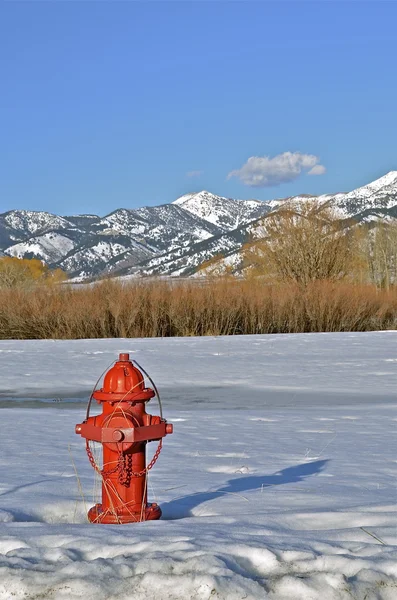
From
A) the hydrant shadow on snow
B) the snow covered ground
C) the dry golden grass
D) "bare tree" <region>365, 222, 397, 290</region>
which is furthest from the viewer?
"bare tree" <region>365, 222, 397, 290</region>

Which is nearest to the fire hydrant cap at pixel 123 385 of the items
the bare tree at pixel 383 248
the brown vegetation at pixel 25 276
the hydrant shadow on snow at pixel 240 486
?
the hydrant shadow on snow at pixel 240 486

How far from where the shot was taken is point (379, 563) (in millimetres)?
2492

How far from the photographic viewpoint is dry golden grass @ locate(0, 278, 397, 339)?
703 inches

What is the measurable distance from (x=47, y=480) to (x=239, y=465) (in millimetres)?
1212

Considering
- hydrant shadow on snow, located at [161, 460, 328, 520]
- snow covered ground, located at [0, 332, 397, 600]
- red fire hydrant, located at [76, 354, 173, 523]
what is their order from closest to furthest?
snow covered ground, located at [0, 332, 397, 600] → red fire hydrant, located at [76, 354, 173, 523] → hydrant shadow on snow, located at [161, 460, 328, 520]

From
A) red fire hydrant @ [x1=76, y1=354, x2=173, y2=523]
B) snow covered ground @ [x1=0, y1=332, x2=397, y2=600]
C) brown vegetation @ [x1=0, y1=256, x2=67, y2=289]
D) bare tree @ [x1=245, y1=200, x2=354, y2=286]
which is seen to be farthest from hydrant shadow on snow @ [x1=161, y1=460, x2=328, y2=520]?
bare tree @ [x1=245, y1=200, x2=354, y2=286]

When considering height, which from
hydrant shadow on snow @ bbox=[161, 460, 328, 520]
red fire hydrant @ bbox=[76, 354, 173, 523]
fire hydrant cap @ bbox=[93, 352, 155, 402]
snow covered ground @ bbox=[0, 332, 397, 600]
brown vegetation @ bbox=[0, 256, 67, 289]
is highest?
brown vegetation @ bbox=[0, 256, 67, 289]

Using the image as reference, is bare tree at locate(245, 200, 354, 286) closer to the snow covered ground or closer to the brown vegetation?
the brown vegetation

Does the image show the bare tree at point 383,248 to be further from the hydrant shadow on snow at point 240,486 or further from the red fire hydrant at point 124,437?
the red fire hydrant at point 124,437

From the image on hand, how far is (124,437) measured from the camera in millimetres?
3055

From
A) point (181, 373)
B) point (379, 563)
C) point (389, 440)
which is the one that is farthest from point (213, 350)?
point (379, 563)

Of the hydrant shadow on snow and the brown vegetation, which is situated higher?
the brown vegetation

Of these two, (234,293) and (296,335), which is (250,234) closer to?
(234,293)

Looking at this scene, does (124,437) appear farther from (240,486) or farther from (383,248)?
(383,248)
